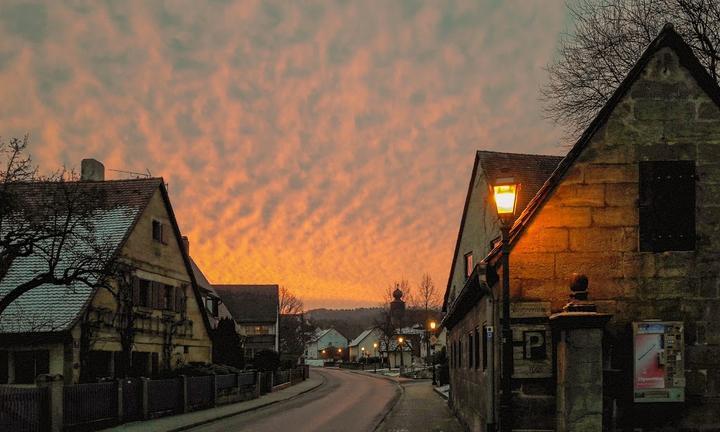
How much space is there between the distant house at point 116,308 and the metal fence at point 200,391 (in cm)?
291

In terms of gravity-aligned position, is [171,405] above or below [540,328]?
below

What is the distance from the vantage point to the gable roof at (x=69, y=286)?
72.6ft

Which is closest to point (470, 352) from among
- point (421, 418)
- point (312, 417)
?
point (421, 418)

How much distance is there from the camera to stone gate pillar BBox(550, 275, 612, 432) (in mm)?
9062

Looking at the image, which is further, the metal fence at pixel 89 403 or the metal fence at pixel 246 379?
the metal fence at pixel 246 379

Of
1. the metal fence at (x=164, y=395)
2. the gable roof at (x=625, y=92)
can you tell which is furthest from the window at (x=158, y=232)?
the gable roof at (x=625, y=92)

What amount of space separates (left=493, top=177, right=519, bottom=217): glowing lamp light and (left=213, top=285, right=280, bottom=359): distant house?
66.5 m

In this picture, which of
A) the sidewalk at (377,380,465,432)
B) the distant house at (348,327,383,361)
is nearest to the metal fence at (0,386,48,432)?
the sidewalk at (377,380,465,432)

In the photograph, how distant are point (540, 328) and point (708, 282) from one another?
2.67 m

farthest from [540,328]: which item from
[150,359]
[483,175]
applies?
[150,359]

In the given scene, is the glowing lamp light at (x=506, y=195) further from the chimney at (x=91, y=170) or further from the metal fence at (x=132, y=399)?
the chimney at (x=91, y=170)

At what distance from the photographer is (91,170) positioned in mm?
33812

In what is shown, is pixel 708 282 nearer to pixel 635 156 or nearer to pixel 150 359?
pixel 635 156

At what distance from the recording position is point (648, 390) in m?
9.86
